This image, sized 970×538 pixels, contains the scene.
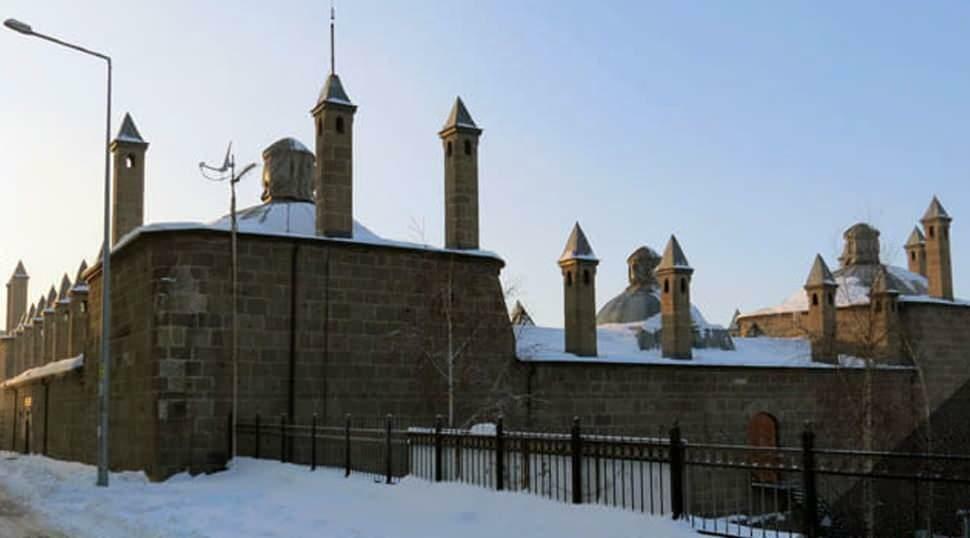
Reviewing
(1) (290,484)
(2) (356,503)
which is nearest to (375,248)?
(1) (290,484)

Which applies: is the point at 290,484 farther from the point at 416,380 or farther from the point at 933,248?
the point at 933,248

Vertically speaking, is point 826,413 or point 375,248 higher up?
point 375,248

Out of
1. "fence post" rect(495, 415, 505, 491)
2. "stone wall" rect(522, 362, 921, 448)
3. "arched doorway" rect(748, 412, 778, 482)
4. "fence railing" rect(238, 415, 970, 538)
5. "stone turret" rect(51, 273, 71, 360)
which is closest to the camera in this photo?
"fence railing" rect(238, 415, 970, 538)

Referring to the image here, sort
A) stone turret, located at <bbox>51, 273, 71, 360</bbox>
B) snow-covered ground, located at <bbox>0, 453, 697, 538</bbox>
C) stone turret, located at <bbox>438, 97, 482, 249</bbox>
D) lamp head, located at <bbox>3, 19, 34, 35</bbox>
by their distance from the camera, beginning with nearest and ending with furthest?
snow-covered ground, located at <bbox>0, 453, 697, 538</bbox> < lamp head, located at <bbox>3, 19, 34, 35</bbox> < stone turret, located at <bbox>438, 97, 482, 249</bbox> < stone turret, located at <bbox>51, 273, 71, 360</bbox>

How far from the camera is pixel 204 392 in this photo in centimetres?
1827

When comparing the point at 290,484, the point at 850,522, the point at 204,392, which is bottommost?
the point at 850,522

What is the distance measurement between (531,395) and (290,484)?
9.55 meters

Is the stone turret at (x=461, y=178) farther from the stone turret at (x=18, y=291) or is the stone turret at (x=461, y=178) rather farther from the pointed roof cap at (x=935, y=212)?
the stone turret at (x=18, y=291)

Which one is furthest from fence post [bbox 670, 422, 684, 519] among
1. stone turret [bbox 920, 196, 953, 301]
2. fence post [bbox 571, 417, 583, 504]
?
stone turret [bbox 920, 196, 953, 301]

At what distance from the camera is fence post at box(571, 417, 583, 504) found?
11.2m

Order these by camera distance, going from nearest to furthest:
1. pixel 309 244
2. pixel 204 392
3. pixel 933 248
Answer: pixel 204 392, pixel 309 244, pixel 933 248

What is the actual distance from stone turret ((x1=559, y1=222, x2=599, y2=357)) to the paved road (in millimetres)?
14768

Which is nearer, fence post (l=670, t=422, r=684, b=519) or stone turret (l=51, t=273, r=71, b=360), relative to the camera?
fence post (l=670, t=422, r=684, b=519)

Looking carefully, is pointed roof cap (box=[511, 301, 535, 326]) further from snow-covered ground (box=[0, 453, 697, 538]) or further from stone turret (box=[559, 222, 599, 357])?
snow-covered ground (box=[0, 453, 697, 538])
